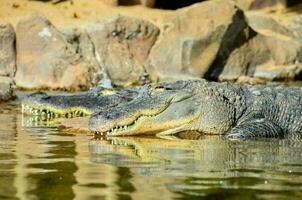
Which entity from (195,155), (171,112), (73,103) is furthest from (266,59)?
(195,155)

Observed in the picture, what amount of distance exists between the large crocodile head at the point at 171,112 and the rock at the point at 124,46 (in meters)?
9.14

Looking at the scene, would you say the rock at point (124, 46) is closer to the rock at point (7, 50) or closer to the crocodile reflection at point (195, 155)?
the rock at point (7, 50)

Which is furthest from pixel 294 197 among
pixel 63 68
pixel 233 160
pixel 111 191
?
pixel 63 68

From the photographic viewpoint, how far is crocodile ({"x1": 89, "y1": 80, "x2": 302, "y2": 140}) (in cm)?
738

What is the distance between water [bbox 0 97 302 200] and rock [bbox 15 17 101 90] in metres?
8.67

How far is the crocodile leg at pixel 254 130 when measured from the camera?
7141mm

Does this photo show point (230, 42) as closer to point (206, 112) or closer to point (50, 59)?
point (50, 59)

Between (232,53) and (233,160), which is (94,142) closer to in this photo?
(233,160)

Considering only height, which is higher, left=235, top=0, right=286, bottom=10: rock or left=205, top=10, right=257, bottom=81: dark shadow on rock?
left=235, top=0, right=286, bottom=10: rock

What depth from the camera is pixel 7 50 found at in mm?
16562

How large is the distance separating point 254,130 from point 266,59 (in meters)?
12.4

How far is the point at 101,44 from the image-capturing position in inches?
696

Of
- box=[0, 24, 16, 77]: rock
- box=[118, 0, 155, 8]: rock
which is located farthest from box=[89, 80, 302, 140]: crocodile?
box=[118, 0, 155, 8]: rock

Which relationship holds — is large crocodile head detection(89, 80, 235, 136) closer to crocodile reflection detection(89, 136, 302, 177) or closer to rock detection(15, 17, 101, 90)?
crocodile reflection detection(89, 136, 302, 177)
